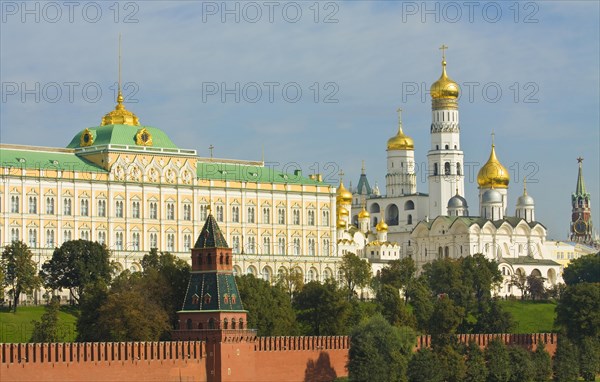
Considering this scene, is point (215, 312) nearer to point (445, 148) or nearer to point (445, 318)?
point (445, 318)

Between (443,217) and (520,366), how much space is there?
64214 mm

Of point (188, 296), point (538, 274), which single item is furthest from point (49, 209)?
point (538, 274)

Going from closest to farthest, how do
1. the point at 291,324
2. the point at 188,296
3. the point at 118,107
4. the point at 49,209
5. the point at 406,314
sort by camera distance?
1. the point at 188,296
2. the point at 291,324
3. the point at 406,314
4. the point at 49,209
5. the point at 118,107

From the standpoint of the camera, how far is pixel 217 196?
456 feet

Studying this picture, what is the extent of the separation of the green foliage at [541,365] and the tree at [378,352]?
843 cm

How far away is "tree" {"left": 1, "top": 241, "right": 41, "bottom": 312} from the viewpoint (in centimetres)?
11500

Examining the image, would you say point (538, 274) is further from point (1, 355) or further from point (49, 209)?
point (1, 355)

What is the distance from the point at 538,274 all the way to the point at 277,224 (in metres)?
29.7

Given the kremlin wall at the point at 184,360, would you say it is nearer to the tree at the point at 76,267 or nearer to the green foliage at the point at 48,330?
the green foliage at the point at 48,330

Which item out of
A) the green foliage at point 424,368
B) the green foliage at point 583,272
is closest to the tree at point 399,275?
the green foliage at point 583,272

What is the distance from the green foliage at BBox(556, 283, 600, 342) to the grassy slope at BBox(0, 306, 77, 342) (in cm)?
2908

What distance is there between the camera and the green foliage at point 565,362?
102 meters

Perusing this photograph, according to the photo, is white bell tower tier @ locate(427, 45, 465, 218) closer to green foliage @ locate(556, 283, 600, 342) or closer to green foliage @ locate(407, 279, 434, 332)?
green foliage @ locate(407, 279, 434, 332)

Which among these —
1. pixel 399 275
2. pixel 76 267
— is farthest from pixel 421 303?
pixel 76 267
